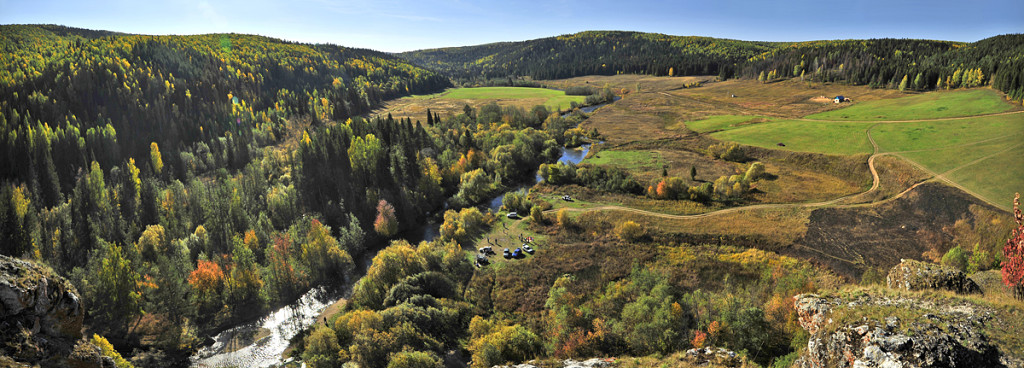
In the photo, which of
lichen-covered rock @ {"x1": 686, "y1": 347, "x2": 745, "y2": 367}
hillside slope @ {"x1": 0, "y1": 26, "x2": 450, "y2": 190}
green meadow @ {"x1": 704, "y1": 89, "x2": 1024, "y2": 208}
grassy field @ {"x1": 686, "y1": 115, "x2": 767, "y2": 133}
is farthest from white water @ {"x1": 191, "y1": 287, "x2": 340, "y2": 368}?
grassy field @ {"x1": 686, "y1": 115, "x2": 767, "y2": 133}

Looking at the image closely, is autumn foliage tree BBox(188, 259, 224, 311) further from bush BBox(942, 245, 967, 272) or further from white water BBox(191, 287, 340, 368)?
bush BBox(942, 245, 967, 272)

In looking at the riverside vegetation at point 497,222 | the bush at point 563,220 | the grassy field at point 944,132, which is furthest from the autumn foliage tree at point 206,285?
the grassy field at point 944,132

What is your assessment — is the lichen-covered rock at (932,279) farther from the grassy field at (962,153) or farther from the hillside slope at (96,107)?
the hillside slope at (96,107)

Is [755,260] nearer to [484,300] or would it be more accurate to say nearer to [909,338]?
[484,300]

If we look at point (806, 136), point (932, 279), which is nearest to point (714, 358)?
point (932, 279)

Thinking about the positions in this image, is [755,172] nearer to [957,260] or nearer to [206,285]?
[957,260]
